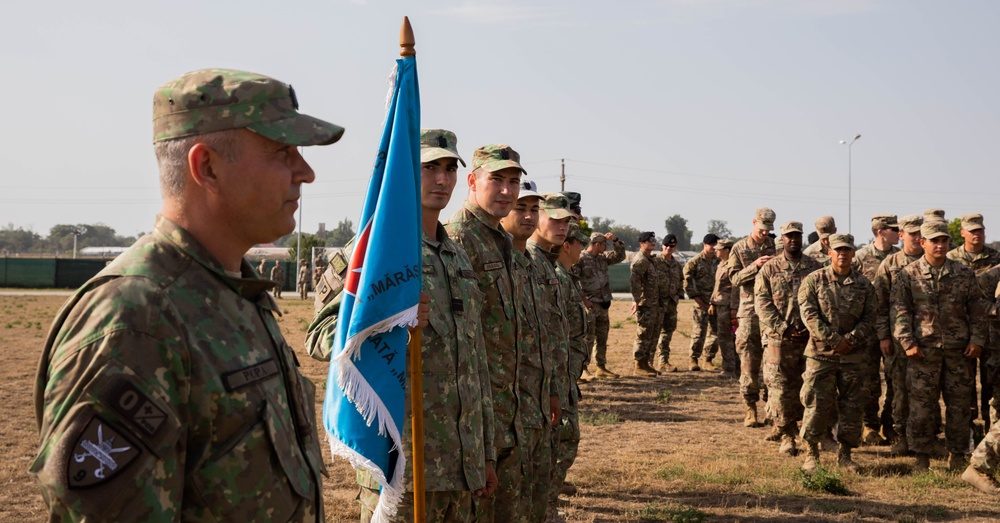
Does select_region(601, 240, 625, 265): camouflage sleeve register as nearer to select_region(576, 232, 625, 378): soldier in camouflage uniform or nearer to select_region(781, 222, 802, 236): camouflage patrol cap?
select_region(576, 232, 625, 378): soldier in camouflage uniform

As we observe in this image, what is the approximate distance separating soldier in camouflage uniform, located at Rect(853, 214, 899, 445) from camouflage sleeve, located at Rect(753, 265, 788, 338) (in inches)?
34.9

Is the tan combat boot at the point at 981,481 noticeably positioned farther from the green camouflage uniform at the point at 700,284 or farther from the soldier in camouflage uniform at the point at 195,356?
the green camouflage uniform at the point at 700,284

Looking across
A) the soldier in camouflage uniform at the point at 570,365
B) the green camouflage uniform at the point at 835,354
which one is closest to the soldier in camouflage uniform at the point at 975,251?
the green camouflage uniform at the point at 835,354

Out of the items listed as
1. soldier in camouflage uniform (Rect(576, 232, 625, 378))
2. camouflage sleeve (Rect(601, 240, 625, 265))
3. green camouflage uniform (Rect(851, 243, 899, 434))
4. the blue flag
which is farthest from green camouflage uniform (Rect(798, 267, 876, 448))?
the blue flag

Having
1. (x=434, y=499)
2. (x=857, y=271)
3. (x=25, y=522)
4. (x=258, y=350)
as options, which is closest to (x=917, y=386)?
(x=857, y=271)

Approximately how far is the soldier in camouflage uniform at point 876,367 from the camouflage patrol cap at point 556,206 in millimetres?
3720

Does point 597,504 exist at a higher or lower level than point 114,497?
lower

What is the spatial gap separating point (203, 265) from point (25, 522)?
17.6 feet

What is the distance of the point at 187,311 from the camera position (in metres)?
1.93

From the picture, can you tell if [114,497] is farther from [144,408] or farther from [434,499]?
[434,499]

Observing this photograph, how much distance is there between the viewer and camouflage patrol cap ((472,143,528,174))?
17.4ft

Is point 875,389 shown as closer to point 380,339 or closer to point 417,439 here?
point 417,439

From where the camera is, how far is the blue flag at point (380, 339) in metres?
3.44

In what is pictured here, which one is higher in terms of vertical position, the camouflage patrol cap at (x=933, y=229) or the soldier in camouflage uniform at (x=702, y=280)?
the camouflage patrol cap at (x=933, y=229)
